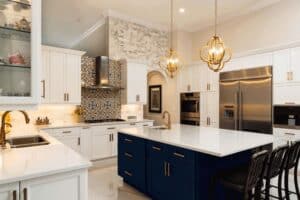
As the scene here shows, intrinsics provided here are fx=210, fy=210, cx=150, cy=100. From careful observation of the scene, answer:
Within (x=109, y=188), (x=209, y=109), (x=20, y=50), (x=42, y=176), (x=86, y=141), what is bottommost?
(x=109, y=188)

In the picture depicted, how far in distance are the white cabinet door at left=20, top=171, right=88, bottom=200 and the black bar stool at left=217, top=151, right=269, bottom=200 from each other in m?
1.55

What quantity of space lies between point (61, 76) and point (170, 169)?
3.42m

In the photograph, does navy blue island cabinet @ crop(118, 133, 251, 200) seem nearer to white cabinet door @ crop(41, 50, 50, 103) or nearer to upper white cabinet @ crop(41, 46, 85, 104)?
upper white cabinet @ crop(41, 46, 85, 104)

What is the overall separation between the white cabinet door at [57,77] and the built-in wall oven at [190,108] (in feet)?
11.6

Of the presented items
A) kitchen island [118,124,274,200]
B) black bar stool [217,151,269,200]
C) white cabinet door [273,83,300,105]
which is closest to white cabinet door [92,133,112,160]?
kitchen island [118,124,274,200]

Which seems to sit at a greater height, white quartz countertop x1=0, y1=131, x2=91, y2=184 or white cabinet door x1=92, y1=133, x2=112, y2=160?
white quartz countertop x1=0, y1=131, x2=91, y2=184

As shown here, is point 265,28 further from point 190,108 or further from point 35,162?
point 35,162

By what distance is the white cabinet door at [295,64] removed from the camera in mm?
4082

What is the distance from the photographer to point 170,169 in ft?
9.00

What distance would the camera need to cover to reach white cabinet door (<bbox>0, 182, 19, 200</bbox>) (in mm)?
1380

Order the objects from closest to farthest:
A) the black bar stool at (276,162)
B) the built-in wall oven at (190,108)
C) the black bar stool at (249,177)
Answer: the black bar stool at (249,177) → the black bar stool at (276,162) → the built-in wall oven at (190,108)

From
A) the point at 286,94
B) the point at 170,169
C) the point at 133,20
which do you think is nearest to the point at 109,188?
the point at 170,169

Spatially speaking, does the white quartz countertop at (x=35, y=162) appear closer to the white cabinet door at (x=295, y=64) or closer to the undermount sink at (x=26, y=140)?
the undermount sink at (x=26, y=140)

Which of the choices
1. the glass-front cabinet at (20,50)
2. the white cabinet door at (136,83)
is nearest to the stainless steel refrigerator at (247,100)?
the white cabinet door at (136,83)
